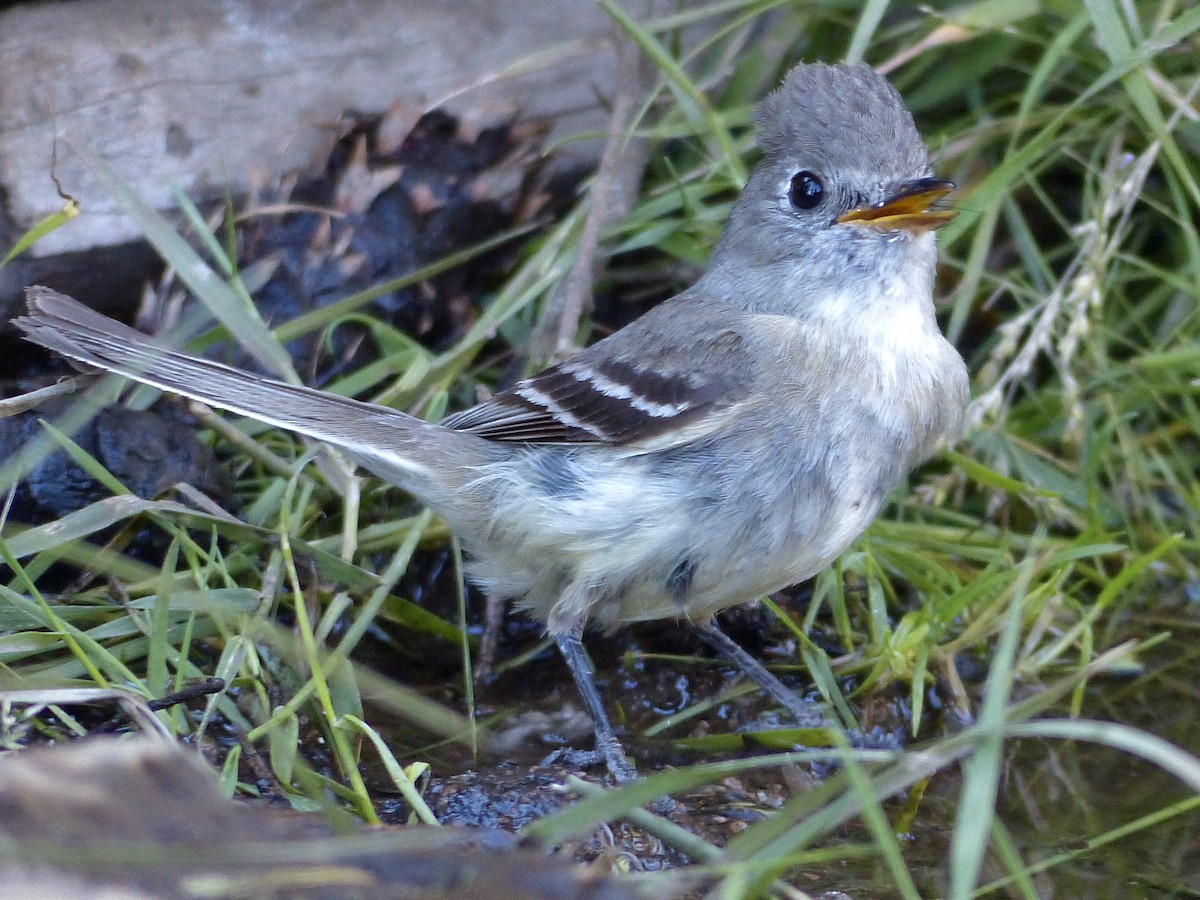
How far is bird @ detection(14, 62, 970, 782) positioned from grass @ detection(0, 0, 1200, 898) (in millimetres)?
249

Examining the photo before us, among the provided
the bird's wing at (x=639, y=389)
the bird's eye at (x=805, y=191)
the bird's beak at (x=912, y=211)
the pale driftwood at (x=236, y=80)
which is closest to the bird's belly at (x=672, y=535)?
the bird's wing at (x=639, y=389)

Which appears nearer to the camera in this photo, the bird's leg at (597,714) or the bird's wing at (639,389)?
the bird's leg at (597,714)

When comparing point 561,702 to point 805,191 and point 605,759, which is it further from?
point 805,191

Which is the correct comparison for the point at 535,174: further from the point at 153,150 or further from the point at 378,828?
the point at 378,828

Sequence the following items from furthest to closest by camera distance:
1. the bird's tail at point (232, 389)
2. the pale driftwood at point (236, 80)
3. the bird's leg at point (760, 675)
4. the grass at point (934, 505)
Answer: the pale driftwood at point (236, 80) < the bird's leg at point (760, 675) < the bird's tail at point (232, 389) < the grass at point (934, 505)

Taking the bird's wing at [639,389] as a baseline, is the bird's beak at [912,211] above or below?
above

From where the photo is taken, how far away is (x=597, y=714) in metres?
3.31

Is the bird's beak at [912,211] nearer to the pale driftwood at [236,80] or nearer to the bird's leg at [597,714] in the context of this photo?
the bird's leg at [597,714]

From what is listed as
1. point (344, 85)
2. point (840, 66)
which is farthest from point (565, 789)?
point (344, 85)

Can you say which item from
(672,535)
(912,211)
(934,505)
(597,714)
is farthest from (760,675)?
(912,211)

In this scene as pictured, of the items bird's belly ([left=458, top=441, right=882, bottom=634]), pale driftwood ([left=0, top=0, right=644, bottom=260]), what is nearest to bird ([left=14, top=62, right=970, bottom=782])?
bird's belly ([left=458, top=441, right=882, bottom=634])

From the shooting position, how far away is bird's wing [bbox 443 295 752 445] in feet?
10.6

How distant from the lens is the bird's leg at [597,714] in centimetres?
313

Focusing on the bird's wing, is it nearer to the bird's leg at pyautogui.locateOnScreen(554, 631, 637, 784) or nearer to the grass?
the grass
